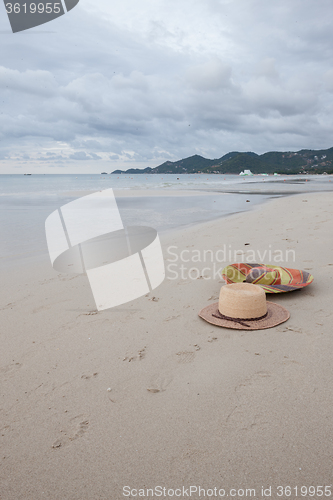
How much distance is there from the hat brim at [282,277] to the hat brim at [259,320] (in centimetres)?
34

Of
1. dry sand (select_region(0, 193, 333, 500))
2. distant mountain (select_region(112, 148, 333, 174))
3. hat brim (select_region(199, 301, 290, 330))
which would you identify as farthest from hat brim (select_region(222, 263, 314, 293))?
distant mountain (select_region(112, 148, 333, 174))

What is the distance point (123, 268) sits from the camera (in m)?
5.36

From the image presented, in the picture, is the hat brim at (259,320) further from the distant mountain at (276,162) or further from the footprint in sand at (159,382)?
the distant mountain at (276,162)

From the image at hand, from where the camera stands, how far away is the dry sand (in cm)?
167

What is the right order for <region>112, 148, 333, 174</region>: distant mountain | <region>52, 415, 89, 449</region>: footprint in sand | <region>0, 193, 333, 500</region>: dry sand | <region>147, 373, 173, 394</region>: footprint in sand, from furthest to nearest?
<region>112, 148, 333, 174</region>: distant mountain, <region>147, 373, 173, 394</region>: footprint in sand, <region>52, 415, 89, 449</region>: footprint in sand, <region>0, 193, 333, 500</region>: dry sand

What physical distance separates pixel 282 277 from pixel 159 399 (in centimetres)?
258

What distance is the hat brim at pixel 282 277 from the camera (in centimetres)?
382

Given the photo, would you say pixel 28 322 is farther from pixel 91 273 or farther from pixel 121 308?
pixel 91 273

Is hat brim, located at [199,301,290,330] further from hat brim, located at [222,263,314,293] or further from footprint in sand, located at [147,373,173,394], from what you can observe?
footprint in sand, located at [147,373,173,394]

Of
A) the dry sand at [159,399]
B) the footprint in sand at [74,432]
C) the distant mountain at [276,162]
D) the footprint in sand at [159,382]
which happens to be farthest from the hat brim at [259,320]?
the distant mountain at [276,162]

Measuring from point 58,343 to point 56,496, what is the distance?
5.12ft

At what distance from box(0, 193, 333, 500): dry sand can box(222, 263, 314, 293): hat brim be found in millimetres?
133

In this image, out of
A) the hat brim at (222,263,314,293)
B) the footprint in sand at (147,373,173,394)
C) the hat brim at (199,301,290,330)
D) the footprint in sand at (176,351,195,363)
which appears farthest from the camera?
the hat brim at (222,263,314,293)

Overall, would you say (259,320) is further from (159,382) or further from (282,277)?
(159,382)
